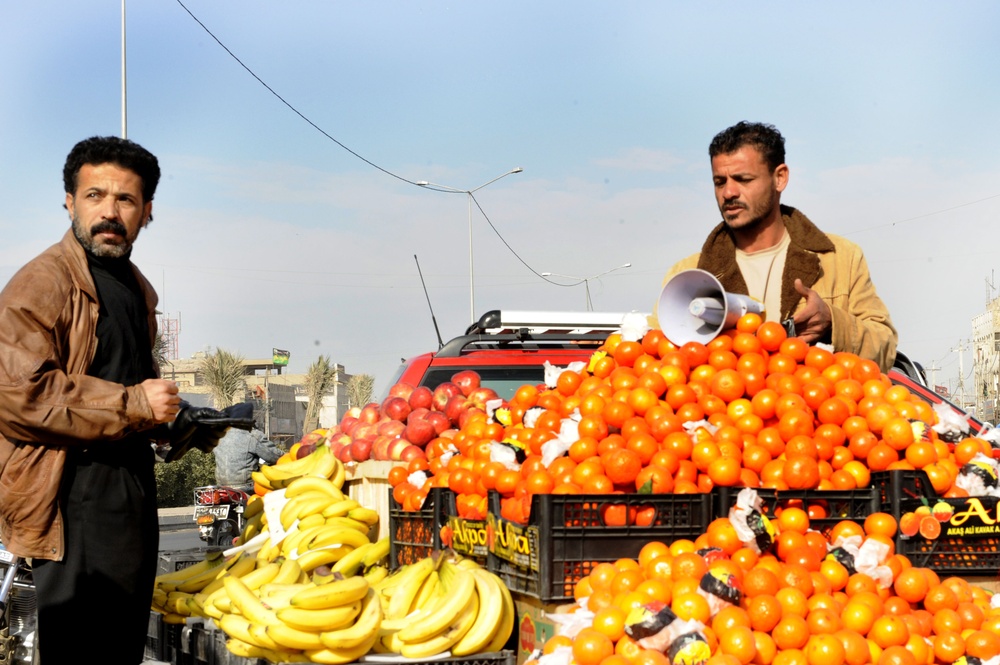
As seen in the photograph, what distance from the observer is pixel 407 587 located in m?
4.63

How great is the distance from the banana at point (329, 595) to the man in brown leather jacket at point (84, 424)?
1.87 feet

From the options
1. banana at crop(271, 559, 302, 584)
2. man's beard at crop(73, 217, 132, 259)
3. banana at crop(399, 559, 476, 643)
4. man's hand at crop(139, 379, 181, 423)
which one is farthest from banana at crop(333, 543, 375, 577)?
man's beard at crop(73, 217, 132, 259)

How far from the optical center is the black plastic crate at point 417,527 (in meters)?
5.05

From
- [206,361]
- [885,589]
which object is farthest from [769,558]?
[206,361]

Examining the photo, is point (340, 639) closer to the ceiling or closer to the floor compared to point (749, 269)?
closer to the floor

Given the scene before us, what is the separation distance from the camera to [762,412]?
427 centimetres

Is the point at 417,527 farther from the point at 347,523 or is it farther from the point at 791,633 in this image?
the point at 791,633

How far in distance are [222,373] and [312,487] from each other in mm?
31853

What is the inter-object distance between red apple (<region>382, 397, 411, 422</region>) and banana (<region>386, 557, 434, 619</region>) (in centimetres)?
194

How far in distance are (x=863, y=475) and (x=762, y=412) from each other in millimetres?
454

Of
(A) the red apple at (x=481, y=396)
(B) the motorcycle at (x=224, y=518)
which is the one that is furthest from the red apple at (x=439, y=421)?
(B) the motorcycle at (x=224, y=518)

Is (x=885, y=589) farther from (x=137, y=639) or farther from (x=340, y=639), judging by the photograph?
(x=137, y=639)

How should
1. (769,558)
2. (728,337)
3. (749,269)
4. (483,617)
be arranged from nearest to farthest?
(769,558) → (483,617) → (728,337) → (749,269)

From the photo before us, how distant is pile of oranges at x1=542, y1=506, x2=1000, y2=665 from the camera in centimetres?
329
